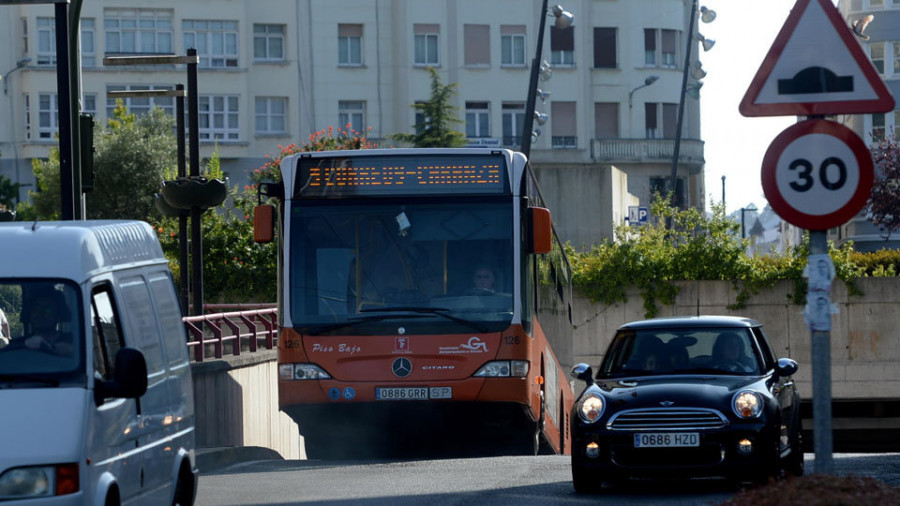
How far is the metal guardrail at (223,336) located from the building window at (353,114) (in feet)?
121

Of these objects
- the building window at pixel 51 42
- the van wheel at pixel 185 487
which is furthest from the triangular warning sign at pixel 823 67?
the building window at pixel 51 42

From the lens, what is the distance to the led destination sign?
16.2 metres

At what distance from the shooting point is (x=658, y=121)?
69.6m

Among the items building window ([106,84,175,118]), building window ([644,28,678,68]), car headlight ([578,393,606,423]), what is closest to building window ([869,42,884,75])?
building window ([644,28,678,68])

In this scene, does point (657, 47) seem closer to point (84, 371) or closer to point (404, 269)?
point (404, 269)

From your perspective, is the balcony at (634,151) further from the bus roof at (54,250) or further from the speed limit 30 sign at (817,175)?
the speed limit 30 sign at (817,175)

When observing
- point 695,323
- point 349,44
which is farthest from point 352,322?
point 349,44

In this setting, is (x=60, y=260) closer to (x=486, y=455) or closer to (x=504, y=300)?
(x=504, y=300)

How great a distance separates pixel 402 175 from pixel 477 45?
5103 centimetres

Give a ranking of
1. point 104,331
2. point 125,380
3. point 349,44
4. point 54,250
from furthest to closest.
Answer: point 349,44, point 104,331, point 54,250, point 125,380

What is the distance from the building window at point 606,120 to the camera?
6862 centimetres

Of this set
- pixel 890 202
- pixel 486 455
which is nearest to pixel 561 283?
pixel 486 455

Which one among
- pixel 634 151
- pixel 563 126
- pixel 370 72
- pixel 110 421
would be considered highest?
pixel 370 72

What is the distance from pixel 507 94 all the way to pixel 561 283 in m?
46.4
